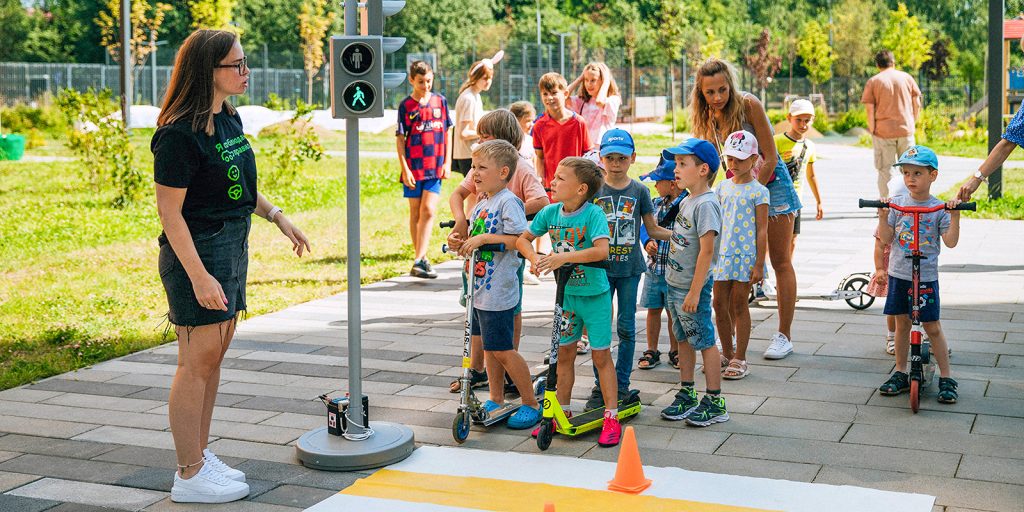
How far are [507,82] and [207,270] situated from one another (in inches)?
1636

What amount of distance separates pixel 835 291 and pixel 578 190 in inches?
172

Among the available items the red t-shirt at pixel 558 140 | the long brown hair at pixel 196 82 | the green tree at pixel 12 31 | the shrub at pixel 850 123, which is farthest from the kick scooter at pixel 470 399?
the green tree at pixel 12 31

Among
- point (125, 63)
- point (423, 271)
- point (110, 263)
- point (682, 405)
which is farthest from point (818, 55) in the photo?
point (682, 405)

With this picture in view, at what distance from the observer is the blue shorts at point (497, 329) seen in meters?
5.83

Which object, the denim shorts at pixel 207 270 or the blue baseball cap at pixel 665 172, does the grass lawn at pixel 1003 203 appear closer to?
the blue baseball cap at pixel 665 172

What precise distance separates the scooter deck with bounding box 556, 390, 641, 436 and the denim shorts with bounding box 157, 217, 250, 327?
180 cm

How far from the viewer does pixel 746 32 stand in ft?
270

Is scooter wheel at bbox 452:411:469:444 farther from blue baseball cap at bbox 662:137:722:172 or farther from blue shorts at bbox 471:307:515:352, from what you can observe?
blue baseball cap at bbox 662:137:722:172

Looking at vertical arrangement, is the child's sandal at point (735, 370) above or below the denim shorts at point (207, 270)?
below

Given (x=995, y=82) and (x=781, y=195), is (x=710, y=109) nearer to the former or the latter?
(x=781, y=195)

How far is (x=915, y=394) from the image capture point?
5984 millimetres

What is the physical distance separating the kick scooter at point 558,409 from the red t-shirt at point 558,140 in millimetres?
2820

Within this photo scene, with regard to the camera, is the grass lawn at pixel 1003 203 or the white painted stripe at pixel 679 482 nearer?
the white painted stripe at pixel 679 482

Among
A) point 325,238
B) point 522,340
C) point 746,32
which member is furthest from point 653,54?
point 522,340
